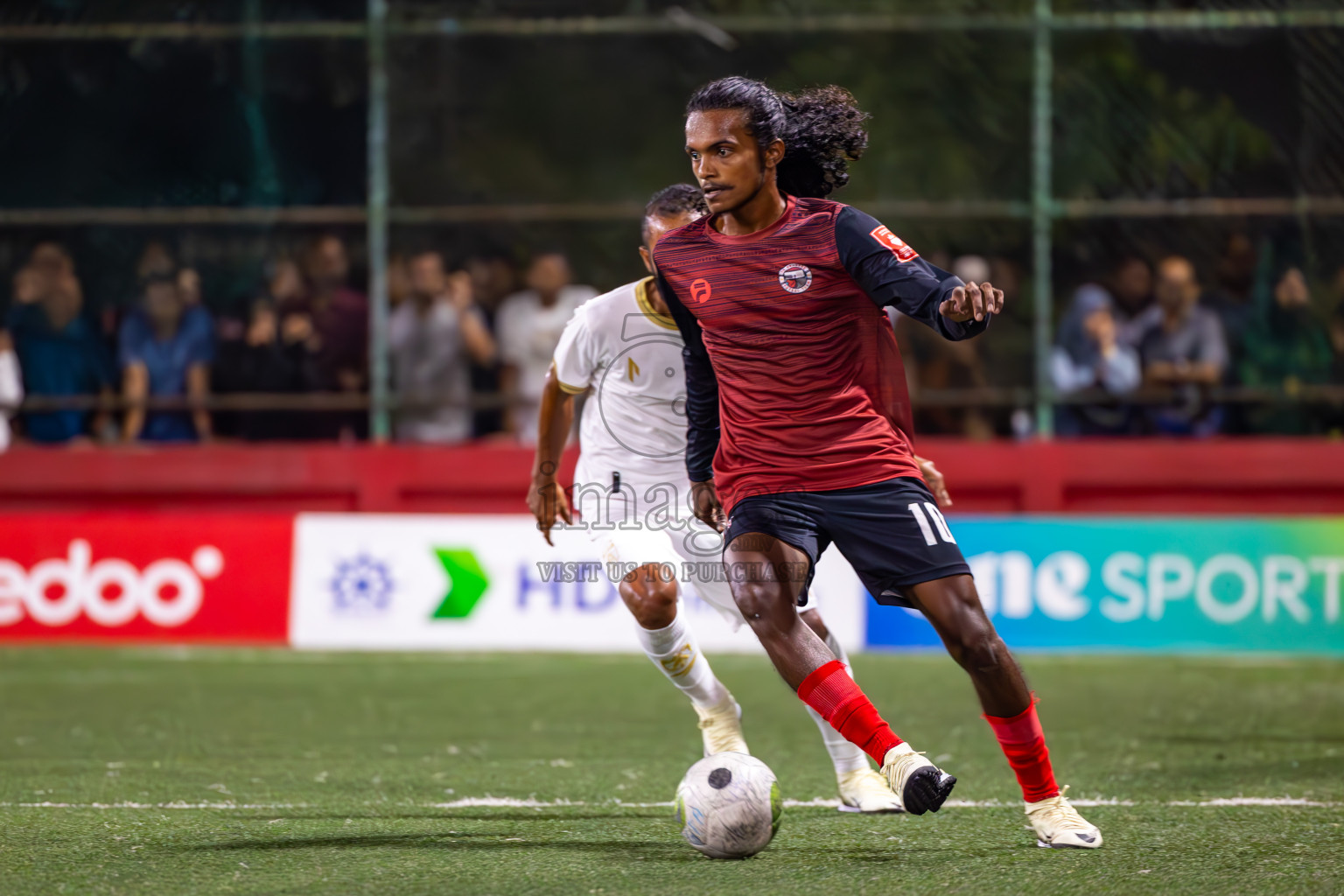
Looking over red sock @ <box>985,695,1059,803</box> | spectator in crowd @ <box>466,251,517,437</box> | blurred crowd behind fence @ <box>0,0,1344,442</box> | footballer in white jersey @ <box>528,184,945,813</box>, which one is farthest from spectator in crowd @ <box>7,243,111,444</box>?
red sock @ <box>985,695,1059,803</box>

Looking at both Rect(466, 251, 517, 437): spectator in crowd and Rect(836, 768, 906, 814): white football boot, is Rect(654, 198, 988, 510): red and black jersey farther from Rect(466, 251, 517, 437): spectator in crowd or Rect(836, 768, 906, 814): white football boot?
Rect(466, 251, 517, 437): spectator in crowd

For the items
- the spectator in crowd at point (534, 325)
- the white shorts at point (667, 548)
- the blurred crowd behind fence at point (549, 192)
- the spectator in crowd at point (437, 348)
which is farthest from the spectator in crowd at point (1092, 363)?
the white shorts at point (667, 548)

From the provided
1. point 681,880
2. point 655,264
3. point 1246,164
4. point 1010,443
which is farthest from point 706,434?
point 1246,164

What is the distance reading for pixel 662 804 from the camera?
5.61 m

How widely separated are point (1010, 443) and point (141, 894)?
8.84 m

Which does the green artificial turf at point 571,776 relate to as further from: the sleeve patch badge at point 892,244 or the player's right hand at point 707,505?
the sleeve patch badge at point 892,244

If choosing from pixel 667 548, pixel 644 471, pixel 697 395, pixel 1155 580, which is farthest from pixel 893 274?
pixel 1155 580

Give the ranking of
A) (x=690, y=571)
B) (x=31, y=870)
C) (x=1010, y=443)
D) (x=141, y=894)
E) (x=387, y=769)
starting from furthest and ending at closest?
(x=1010, y=443), (x=387, y=769), (x=690, y=571), (x=31, y=870), (x=141, y=894)

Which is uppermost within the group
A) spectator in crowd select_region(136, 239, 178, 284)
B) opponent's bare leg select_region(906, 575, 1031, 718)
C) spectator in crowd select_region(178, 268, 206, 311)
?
spectator in crowd select_region(136, 239, 178, 284)

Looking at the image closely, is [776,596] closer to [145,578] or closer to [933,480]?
[933,480]

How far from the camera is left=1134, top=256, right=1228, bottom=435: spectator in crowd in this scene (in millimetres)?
11875

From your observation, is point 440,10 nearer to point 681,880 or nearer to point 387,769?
point 387,769

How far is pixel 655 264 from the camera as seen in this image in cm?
Answer: 494

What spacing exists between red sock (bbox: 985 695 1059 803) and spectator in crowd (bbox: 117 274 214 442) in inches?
347
